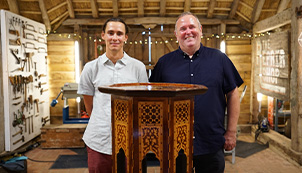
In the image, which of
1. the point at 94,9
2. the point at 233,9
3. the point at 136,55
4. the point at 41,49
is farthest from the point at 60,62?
the point at 233,9

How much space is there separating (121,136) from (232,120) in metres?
1.10

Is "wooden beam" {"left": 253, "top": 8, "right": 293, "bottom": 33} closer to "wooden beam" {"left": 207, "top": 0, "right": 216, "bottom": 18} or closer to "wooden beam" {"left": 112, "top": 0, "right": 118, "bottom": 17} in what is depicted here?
"wooden beam" {"left": 207, "top": 0, "right": 216, "bottom": 18}

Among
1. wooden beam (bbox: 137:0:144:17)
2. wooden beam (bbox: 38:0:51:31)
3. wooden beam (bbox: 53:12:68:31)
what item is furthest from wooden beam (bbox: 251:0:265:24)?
wooden beam (bbox: 38:0:51:31)

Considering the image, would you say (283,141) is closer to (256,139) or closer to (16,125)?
(256,139)

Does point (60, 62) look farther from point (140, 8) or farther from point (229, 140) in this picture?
point (229, 140)

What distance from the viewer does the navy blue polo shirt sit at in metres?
2.25

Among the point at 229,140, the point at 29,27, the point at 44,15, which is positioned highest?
the point at 44,15

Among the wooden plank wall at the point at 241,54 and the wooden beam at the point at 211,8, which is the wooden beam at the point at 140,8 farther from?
the wooden plank wall at the point at 241,54

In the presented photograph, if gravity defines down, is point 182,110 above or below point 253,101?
above

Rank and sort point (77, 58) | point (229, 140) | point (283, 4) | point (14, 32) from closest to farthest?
point (229, 140) → point (14, 32) → point (283, 4) → point (77, 58)

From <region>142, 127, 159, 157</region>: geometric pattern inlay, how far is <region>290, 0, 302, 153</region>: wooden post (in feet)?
13.8

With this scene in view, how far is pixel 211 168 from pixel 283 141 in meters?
4.22

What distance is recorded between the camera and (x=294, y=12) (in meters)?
5.09

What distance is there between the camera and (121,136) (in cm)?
168
